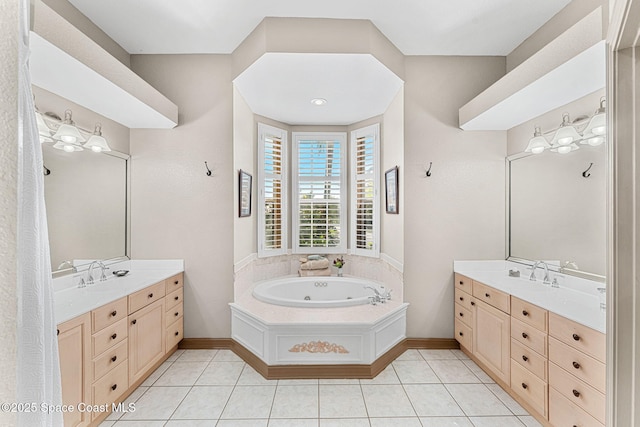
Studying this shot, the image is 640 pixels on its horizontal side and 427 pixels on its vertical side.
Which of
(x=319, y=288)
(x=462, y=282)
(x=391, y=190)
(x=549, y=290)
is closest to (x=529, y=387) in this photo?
(x=549, y=290)

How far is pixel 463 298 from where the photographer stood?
278cm

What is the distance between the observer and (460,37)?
267 cm

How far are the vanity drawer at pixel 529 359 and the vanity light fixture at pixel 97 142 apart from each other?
3.64 meters

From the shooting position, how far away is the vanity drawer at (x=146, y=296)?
7.11ft

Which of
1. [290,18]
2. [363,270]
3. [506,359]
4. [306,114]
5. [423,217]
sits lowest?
[506,359]

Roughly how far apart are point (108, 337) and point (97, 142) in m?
1.59

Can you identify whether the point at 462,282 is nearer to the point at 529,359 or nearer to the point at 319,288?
the point at 529,359

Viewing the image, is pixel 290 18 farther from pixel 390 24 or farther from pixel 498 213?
pixel 498 213

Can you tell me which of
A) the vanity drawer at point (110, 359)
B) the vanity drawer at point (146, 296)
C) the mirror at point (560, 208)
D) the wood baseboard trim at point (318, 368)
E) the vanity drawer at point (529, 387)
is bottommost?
the wood baseboard trim at point (318, 368)

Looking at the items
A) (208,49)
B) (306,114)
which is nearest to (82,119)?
(208,49)

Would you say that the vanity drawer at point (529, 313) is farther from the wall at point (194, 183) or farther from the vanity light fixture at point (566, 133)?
the wall at point (194, 183)

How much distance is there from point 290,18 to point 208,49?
981 mm

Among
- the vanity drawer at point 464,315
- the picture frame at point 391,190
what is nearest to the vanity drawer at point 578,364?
the vanity drawer at point 464,315

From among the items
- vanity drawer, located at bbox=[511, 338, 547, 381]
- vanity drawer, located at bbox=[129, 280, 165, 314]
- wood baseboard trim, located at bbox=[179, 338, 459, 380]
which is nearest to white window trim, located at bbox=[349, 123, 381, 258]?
wood baseboard trim, located at bbox=[179, 338, 459, 380]
